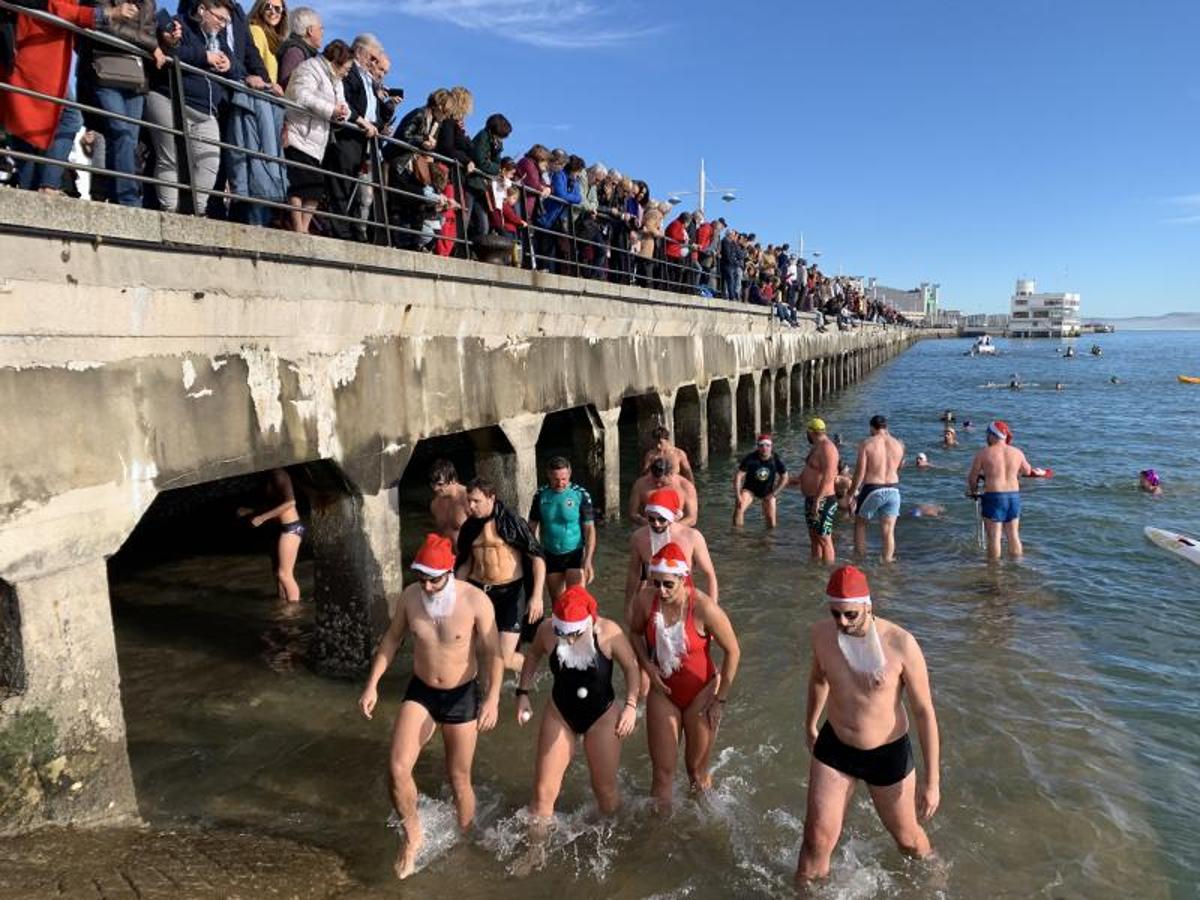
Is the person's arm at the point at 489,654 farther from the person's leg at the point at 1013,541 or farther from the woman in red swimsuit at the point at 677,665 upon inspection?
the person's leg at the point at 1013,541

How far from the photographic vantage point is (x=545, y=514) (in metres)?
7.29

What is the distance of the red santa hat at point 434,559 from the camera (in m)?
4.62

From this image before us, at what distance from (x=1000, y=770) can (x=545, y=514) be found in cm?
418

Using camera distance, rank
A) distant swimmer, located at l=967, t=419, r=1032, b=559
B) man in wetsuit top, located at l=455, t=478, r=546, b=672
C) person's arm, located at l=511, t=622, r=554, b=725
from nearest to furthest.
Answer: person's arm, located at l=511, t=622, r=554, b=725 < man in wetsuit top, located at l=455, t=478, r=546, b=672 < distant swimmer, located at l=967, t=419, r=1032, b=559

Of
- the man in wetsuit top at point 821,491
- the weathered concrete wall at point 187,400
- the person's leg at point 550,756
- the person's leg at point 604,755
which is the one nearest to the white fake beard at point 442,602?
the person's leg at point 550,756

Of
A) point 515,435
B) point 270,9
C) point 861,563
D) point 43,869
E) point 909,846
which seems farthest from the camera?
point 861,563

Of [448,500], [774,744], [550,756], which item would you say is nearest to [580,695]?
[550,756]

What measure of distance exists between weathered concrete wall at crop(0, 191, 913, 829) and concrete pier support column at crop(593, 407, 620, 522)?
279cm

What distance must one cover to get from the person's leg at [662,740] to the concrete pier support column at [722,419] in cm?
1534

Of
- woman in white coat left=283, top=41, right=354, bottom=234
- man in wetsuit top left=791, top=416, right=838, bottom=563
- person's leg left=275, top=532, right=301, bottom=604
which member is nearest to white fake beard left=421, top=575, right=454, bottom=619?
woman in white coat left=283, top=41, right=354, bottom=234

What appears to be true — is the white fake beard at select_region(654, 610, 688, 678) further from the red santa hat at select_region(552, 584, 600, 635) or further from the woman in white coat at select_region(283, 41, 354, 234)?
the woman in white coat at select_region(283, 41, 354, 234)

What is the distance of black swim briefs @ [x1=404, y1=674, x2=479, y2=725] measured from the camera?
15.7 ft

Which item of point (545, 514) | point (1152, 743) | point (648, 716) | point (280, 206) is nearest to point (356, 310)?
point (280, 206)

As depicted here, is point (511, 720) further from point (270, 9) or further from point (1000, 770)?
point (270, 9)
